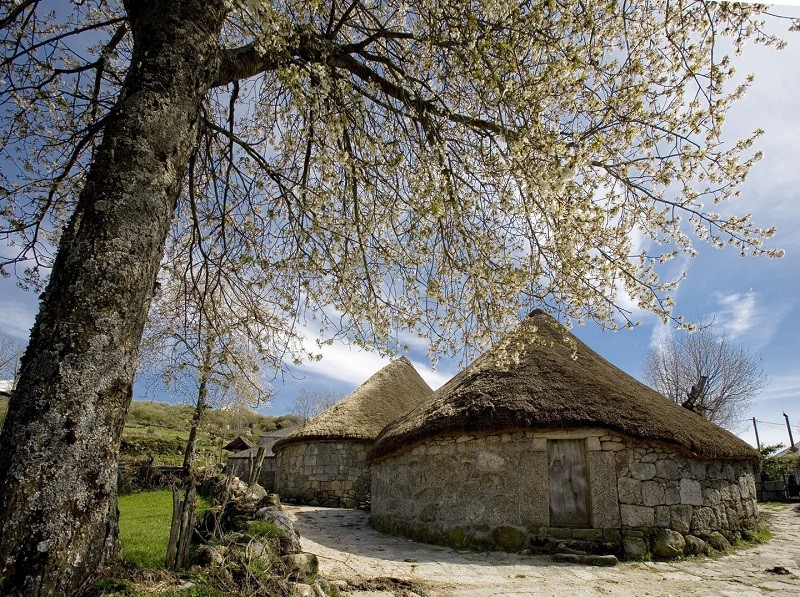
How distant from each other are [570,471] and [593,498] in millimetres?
518

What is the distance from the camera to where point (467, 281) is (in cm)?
564

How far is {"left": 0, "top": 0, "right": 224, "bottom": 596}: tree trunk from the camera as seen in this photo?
256cm

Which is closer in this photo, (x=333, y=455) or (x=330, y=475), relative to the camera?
(x=330, y=475)

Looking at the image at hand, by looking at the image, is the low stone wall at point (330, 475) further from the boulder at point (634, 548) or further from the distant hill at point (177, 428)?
the boulder at point (634, 548)

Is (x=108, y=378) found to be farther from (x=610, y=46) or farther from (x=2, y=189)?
(x=610, y=46)

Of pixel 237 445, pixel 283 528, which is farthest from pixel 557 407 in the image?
pixel 237 445

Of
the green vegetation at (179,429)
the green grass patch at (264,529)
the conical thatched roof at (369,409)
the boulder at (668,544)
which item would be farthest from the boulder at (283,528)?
the conical thatched roof at (369,409)

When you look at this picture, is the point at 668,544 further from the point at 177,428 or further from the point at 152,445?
the point at 177,428

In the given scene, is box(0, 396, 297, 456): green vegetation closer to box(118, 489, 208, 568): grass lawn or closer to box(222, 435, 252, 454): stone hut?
box(222, 435, 252, 454): stone hut

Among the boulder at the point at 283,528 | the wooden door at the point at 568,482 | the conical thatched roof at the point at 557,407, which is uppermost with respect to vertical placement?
the conical thatched roof at the point at 557,407

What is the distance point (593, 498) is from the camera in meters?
7.59

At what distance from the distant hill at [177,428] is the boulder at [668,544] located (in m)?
6.90

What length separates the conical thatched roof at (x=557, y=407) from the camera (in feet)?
25.6

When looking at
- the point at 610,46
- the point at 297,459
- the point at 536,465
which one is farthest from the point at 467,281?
the point at 297,459
